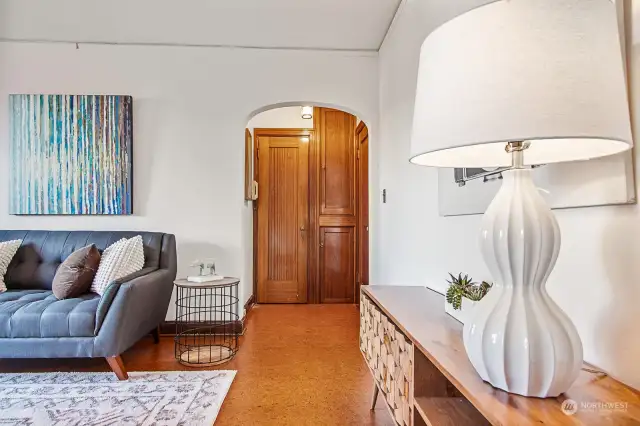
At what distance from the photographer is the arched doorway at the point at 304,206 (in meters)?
4.60

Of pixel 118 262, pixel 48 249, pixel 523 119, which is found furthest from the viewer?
pixel 48 249

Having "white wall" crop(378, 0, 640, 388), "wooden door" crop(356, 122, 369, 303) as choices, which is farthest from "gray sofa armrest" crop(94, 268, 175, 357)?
"wooden door" crop(356, 122, 369, 303)

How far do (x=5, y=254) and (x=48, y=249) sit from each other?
26 cm

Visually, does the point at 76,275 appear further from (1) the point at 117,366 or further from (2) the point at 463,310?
(2) the point at 463,310

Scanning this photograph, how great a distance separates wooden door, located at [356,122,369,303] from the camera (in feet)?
13.5

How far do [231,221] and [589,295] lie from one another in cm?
281

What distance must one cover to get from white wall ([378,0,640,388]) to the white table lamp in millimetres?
202

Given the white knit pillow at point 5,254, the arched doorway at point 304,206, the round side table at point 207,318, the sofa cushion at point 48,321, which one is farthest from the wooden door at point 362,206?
the white knit pillow at point 5,254

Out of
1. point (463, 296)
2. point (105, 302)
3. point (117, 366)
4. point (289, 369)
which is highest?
point (463, 296)

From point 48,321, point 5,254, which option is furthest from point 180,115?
point 48,321

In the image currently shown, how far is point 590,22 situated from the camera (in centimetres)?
67

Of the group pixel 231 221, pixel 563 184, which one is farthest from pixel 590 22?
pixel 231 221

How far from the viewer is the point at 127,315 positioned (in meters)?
2.26

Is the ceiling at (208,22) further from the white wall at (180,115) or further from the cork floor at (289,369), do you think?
the cork floor at (289,369)
